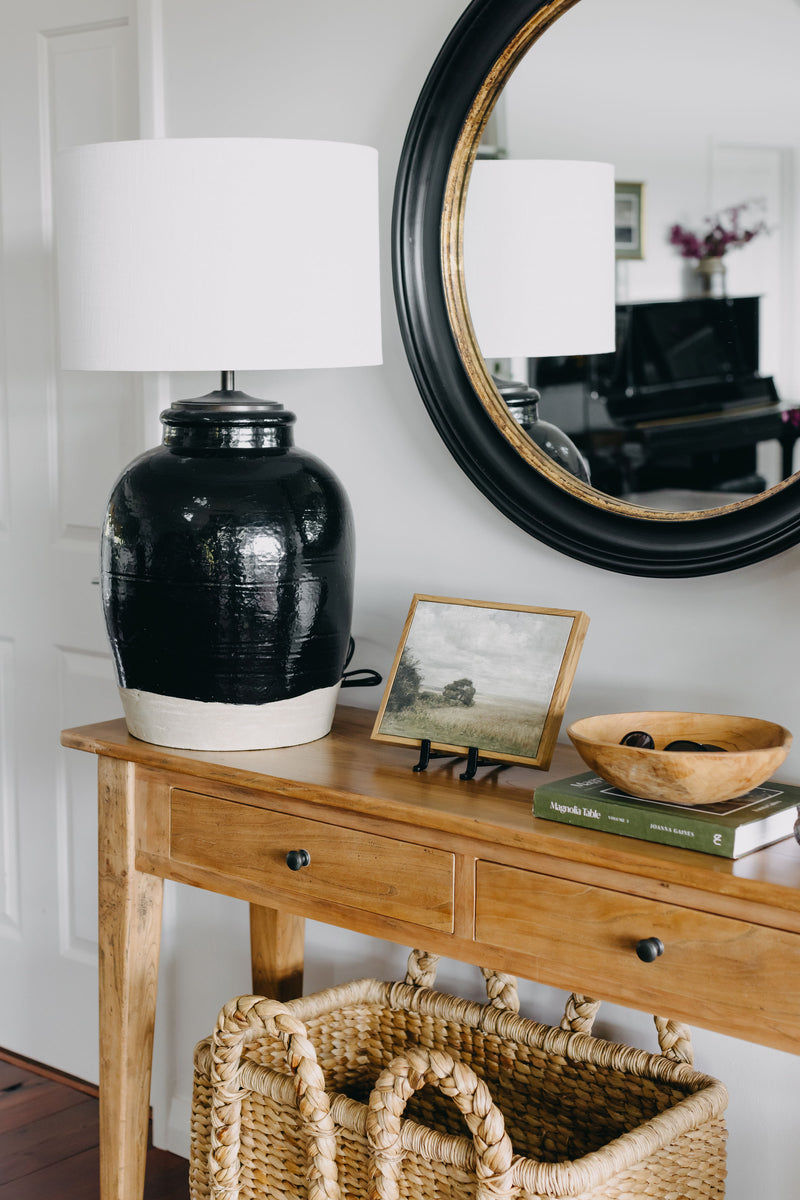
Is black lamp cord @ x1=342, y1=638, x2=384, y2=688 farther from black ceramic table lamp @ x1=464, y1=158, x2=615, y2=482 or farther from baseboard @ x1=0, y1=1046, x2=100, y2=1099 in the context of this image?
baseboard @ x1=0, y1=1046, x2=100, y2=1099

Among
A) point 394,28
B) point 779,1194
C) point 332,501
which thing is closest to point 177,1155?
point 779,1194

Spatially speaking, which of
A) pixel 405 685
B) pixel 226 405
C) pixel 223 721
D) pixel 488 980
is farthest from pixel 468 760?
pixel 226 405

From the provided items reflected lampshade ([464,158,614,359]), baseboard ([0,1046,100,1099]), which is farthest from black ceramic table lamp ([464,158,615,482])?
baseboard ([0,1046,100,1099])

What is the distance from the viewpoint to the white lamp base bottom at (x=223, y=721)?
5.39 ft

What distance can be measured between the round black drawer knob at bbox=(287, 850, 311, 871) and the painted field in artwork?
188mm

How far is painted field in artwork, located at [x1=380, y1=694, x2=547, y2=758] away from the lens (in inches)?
60.0

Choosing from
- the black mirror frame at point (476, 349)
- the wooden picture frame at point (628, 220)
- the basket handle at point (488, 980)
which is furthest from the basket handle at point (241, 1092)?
the wooden picture frame at point (628, 220)

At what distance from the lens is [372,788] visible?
4.87ft

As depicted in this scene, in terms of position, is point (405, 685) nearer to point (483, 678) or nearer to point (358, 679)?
point (483, 678)

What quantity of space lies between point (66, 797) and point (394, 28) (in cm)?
150

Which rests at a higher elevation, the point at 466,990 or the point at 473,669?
the point at 473,669

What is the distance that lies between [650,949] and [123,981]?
822mm

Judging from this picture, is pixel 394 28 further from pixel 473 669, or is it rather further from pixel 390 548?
pixel 473 669

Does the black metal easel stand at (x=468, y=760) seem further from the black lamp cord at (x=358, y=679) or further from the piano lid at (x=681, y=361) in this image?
the piano lid at (x=681, y=361)
